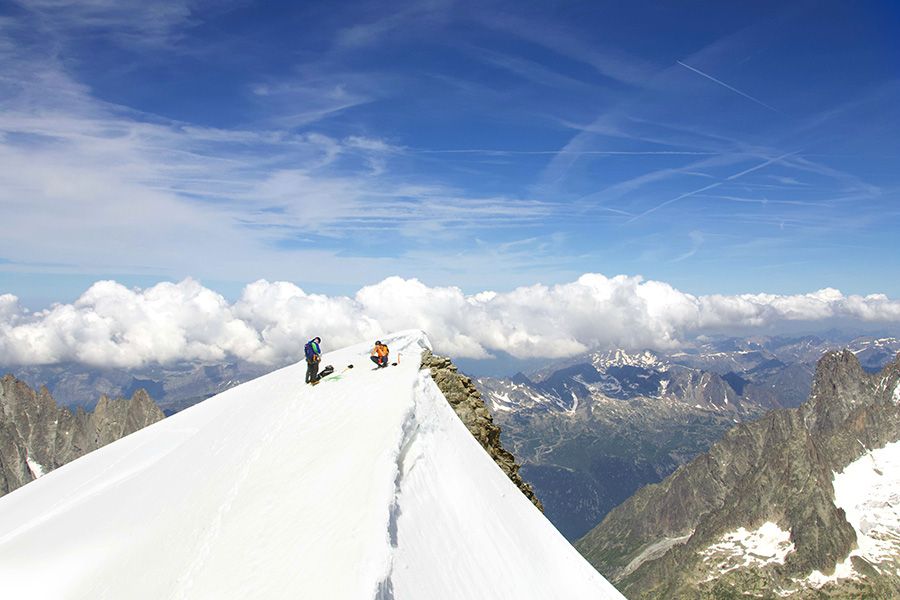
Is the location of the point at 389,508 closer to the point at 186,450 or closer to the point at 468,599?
the point at 468,599

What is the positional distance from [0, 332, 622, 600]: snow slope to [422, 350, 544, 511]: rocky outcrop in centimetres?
386

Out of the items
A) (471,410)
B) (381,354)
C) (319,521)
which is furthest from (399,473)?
(471,410)

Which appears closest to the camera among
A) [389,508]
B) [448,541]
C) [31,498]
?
[389,508]

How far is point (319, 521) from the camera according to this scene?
1366 centimetres

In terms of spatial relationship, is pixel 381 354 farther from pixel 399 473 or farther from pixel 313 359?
pixel 399 473

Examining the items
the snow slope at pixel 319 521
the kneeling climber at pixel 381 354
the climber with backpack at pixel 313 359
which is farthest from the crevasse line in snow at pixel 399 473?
the climber with backpack at pixel 313 359

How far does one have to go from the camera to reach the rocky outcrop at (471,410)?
3052cm

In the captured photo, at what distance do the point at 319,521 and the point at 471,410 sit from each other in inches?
734

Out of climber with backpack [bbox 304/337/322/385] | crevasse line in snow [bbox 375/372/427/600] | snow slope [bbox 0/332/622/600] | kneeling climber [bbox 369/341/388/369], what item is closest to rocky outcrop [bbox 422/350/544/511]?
kneeling climber [bbox 369/341/388/369]

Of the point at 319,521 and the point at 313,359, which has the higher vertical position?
the point at 313,359

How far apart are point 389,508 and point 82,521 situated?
24.6 metres

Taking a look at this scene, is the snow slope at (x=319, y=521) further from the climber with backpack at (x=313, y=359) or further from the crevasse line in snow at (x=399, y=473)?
the climber with backpack at (x=313, y=359)

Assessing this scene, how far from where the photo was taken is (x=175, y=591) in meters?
13.6

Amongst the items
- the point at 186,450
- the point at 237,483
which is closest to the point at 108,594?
the point at 237,483
